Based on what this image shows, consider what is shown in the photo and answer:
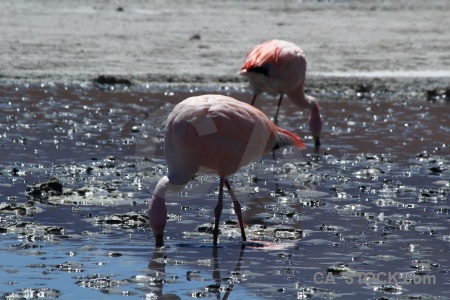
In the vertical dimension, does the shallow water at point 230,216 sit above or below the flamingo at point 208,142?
below

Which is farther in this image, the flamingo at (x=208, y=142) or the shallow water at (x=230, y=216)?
the flamingo at (x=208, y=142)

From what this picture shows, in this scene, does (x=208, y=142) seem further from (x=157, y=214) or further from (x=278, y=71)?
(x=278, y=71)

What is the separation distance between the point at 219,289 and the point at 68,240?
1368 millimetres

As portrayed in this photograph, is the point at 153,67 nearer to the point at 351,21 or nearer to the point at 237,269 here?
the point at 351,21

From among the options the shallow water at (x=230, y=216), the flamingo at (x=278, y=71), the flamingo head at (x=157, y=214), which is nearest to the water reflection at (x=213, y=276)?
the shallow water at (x=230, y=216)

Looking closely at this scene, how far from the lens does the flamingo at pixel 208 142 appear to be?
6.17 meters

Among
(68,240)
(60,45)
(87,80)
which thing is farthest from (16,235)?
(60,45)

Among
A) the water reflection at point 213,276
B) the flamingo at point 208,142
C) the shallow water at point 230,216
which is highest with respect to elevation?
the flamingo at point 208,142

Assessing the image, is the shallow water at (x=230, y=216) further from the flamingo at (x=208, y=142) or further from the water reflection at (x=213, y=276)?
the flamingo at (x=208, y=142)

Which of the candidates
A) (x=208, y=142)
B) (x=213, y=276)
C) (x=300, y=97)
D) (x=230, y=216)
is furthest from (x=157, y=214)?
(x=300, y=97)

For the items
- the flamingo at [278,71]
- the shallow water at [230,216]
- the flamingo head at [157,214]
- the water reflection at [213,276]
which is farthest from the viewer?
the flamingo at [278,71]

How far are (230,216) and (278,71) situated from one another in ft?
12.7

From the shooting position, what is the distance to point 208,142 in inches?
248

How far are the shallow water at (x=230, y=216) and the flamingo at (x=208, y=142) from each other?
295mm
